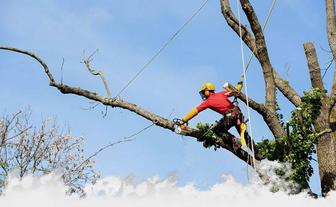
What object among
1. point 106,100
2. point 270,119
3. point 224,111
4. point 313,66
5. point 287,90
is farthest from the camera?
point 287,90

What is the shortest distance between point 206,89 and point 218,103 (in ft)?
1.27

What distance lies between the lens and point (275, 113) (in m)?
12.5

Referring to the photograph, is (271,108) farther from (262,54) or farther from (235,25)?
(235,25)

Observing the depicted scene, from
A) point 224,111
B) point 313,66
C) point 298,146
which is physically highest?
point 313,66

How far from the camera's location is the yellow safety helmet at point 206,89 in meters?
11.7

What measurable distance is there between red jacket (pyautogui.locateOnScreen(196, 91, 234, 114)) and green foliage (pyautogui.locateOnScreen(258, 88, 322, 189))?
1239 millimetres

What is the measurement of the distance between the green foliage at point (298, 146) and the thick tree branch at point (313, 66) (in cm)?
157

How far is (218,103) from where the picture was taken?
11.5m

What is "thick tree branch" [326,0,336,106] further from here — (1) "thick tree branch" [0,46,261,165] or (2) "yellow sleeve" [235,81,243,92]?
(1) "thick tree branch" [0,46,261,165]

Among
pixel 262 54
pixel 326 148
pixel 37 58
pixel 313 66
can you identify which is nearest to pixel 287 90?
pixel 313 66

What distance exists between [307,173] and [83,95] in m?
5.09

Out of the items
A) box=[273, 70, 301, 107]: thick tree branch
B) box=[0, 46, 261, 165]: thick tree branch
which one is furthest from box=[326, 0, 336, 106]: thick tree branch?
box=[0, 46, 261, 165]: thick tree branch

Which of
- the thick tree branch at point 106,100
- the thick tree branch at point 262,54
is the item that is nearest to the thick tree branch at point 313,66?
the thick tree branch at point 262,54

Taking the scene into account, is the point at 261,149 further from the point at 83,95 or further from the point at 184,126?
the point at 83,95
